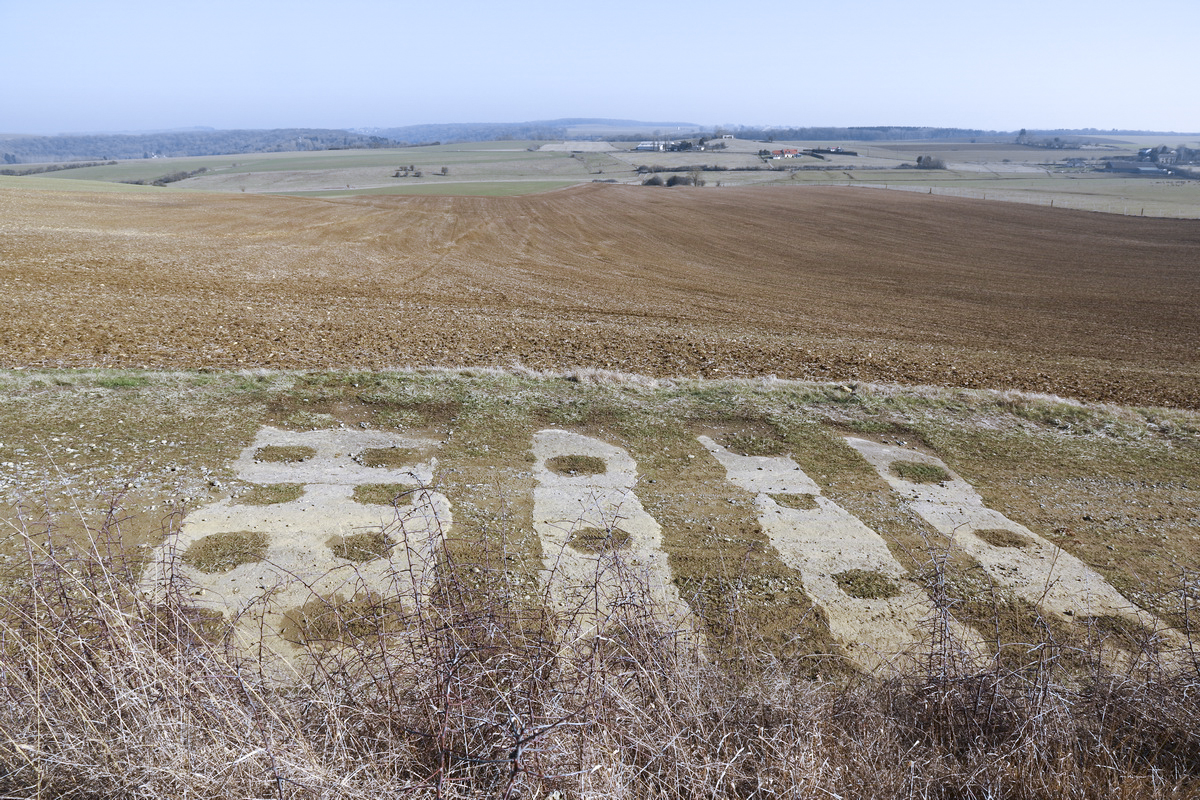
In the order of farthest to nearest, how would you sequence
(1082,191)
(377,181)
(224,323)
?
(377,181) → (1082,191) → (224,323)

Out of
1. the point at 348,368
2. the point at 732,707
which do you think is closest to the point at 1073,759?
the point at 732,707

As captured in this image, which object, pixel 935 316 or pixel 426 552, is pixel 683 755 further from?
pixel 935 316

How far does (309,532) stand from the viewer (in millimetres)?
7484

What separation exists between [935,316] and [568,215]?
99.1ft

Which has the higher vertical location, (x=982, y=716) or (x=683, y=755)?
(x=683, y=755)

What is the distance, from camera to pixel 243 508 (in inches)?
309

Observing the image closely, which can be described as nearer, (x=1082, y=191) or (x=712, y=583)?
(x=712, y=583)

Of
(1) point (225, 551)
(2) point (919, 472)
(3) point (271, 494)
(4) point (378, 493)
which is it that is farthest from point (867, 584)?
(3) point (271, 494)

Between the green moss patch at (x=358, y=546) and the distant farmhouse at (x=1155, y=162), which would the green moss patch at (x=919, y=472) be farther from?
the distant farmhouse at (x=1155, y=162)

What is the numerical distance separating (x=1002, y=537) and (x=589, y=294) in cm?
1841

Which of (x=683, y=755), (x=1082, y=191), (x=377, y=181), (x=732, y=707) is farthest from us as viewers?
(x=377, y=181)

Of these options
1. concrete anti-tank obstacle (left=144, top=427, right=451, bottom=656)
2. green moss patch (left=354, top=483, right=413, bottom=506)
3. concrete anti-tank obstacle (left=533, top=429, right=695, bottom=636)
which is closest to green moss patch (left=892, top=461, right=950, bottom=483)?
concrete anti-tank obstacle (left=533, top=429, right=695, bottom=636)

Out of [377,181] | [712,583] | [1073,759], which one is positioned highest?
[377,181]

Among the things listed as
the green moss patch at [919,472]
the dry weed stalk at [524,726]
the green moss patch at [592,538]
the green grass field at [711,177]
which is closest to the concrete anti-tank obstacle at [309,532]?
the dry weed stalk at [524,726]
